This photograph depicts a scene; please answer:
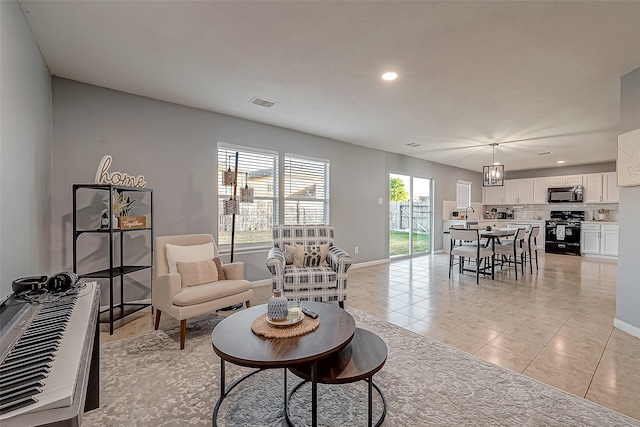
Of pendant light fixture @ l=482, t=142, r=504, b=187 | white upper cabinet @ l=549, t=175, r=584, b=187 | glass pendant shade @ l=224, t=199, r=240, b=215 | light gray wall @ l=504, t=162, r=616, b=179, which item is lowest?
glass pendant shade @ l=224, t=199, r=240, b=215

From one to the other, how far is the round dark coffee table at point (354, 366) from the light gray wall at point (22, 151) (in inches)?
73.5

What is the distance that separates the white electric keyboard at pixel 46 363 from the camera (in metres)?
0.68

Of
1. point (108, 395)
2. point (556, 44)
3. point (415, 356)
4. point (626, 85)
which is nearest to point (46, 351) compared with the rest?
point (108, 395)

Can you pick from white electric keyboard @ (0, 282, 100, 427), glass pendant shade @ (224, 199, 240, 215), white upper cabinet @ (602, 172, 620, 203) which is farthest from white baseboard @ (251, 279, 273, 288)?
white upper cabinet @ (602, 172, 620, 203)

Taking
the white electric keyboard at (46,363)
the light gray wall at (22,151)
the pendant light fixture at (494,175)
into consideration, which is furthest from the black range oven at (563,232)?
the light gray wall at (22,151)

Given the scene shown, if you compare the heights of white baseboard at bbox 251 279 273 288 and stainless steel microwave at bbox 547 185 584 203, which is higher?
stainless steel microwave at bbox 547 185 584 203

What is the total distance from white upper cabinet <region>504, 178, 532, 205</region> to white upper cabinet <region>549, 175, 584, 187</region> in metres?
0.51

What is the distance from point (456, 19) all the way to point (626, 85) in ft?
6.91

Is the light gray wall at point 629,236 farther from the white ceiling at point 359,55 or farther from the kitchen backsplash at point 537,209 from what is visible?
the kitchen backsplash at point 537,209

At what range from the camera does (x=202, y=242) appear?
10.8ft

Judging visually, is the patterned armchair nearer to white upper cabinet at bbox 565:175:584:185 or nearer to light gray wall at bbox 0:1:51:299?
light gray wall at bbox 0:1:51:299

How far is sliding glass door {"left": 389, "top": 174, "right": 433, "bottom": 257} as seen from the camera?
6.92 metres

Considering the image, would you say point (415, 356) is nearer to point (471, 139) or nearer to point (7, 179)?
point (7, 179)

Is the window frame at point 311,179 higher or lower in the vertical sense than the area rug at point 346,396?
higher
